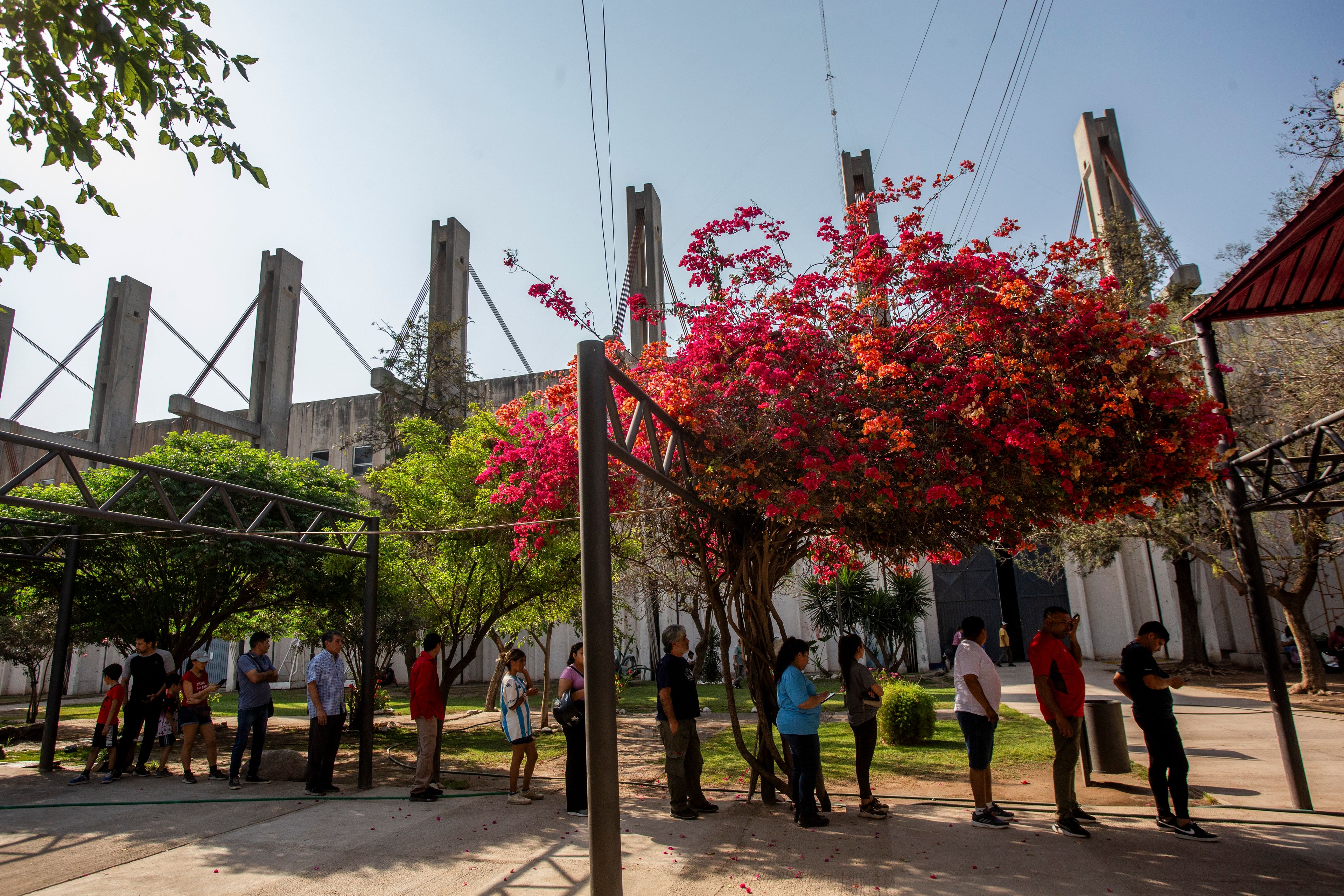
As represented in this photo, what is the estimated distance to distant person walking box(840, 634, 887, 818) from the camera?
245 inches

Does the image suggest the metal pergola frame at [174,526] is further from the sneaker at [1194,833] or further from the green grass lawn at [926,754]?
the sneaker at [1194,833]

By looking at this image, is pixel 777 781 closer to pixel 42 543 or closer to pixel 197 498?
pixel 197 498

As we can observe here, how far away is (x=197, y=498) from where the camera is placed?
11945mm

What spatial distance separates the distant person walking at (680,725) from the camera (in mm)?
6379

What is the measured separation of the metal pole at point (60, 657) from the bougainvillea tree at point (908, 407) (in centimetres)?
783

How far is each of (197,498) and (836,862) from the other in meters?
11.0

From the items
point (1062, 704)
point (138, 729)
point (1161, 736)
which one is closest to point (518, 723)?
point (1062, 704)

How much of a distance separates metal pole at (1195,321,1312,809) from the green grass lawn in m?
2.58

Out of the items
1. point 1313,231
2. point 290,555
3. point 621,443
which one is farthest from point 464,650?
point 1313,231

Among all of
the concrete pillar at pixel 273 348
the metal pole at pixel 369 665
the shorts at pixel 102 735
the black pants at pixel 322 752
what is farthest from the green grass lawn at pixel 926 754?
the concrete pillar at pixel 273 348

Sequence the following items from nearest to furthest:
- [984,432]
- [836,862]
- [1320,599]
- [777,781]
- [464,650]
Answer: [836,862], [984,432], [777,781], [1320,599], [464,650]

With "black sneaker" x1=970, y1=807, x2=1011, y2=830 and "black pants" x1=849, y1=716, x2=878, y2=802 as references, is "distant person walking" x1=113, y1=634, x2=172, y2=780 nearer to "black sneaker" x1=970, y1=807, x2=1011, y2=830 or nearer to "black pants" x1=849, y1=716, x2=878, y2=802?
"black pants" x1=849, y1=716, x2=878, y2=802

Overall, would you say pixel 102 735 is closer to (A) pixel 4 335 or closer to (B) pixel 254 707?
(B) pixel 254 707

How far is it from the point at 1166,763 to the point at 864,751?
83.4 inches
